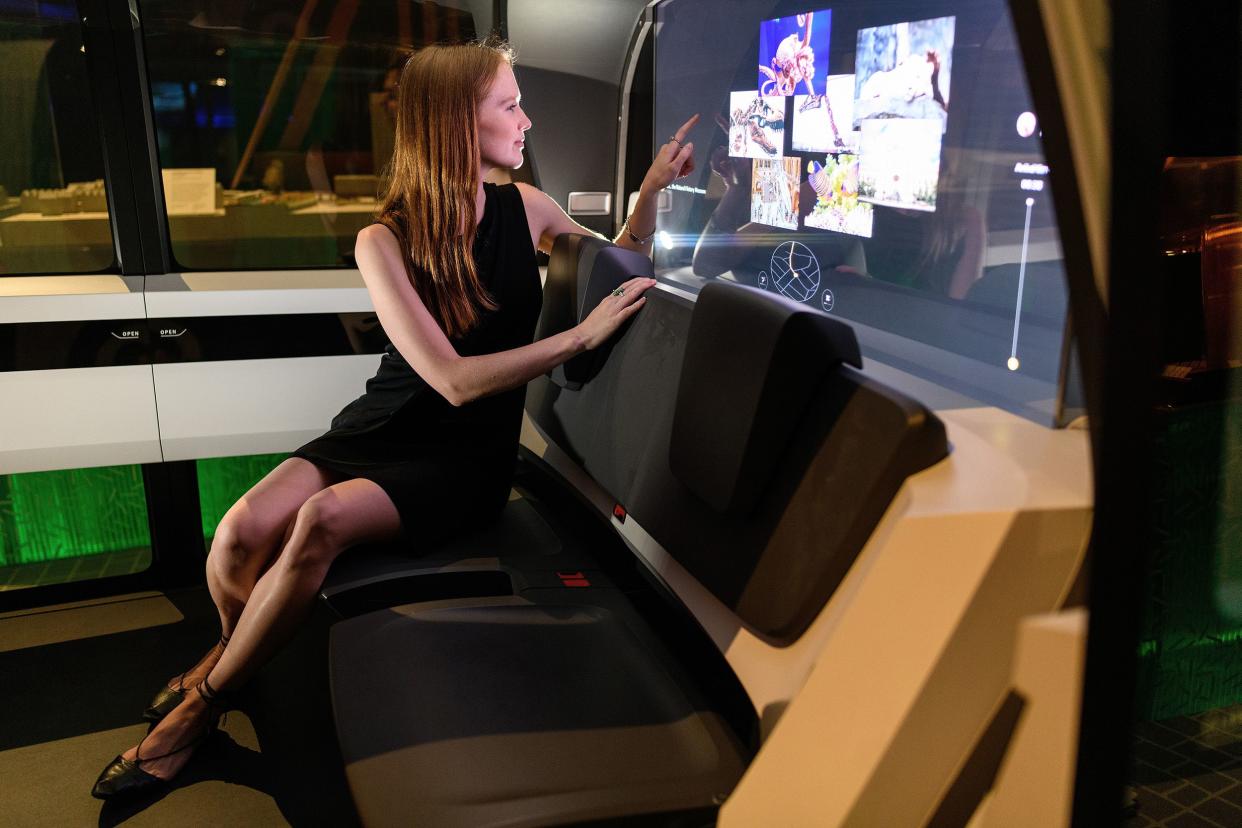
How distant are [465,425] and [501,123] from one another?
762 mm

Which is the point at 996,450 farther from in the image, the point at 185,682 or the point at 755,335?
the point at 185,682

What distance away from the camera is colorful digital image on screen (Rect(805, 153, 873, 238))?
9.29 feet

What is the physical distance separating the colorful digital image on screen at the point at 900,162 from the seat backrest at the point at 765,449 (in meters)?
0.85

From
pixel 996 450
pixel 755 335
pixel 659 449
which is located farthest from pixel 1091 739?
pixel 659 449

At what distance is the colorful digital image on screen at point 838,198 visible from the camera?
2.83 metres

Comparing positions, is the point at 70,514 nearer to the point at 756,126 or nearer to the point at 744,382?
the point at 756,126

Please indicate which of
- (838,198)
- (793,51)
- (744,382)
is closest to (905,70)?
(838,198)

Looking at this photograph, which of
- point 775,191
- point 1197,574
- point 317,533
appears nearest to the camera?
point 1197,574

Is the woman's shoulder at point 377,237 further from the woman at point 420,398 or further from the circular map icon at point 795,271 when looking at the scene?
the circular map icon at point 795,271

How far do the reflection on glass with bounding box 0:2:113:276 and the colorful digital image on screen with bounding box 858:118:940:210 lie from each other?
7.86ft

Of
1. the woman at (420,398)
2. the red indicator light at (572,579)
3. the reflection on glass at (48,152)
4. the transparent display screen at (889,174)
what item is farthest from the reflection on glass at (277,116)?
the red indicator light at (572,579)

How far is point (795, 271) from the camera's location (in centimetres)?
326

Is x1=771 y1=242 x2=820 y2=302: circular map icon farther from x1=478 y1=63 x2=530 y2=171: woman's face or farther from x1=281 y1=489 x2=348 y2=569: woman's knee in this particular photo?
x1=281 y1=489 x2=348 y2=569: woman's knee

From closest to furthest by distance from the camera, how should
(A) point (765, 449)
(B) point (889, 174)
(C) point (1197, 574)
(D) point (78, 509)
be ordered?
(C) point (1197, 574) < (A) point (765, 449) < (B) point (889, 174) < (D) point (78, 509)
